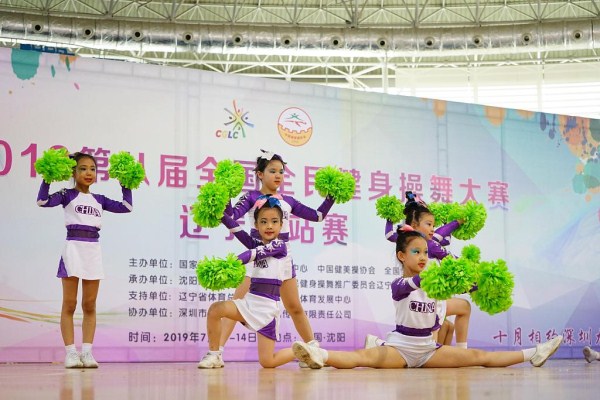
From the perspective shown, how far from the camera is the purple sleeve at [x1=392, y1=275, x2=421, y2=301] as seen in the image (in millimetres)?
4984

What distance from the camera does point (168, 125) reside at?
7633mm

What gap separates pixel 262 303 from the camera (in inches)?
213

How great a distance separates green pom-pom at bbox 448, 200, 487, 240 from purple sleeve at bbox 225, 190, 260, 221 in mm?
1475

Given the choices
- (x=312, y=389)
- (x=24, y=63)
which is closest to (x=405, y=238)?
(x=312, y=389)

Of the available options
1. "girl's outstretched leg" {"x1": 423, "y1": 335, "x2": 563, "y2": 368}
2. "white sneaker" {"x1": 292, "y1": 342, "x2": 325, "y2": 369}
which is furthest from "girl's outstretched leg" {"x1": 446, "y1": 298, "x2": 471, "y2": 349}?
"white sneaker" {"x1": 292, "y1": 342, "x2": 325, "y2": 369}

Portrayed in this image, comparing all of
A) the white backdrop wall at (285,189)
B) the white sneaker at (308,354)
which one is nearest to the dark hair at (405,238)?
the white sneaker at (308,354)

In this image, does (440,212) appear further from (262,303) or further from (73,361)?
(73,361)

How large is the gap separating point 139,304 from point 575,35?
7.51 meters

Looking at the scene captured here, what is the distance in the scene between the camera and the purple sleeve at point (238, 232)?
18.4 ft

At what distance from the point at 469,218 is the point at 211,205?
6.26 ft

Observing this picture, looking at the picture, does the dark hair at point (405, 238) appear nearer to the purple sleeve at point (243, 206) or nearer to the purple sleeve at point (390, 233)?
the purple sleeve at point (390, 233)

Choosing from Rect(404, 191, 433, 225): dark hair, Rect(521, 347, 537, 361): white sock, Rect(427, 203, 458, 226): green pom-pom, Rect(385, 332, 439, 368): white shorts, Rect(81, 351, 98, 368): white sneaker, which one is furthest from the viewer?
Rect(427, 203, 458, 226): green pom-pom

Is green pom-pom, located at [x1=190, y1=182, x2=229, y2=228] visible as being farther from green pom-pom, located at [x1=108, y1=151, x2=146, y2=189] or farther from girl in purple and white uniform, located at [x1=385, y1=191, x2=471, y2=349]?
girl in purple and white uniform, located at [x1=385, y1=191, x2=471, y2=349]

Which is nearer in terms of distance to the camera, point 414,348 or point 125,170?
point 414,348
